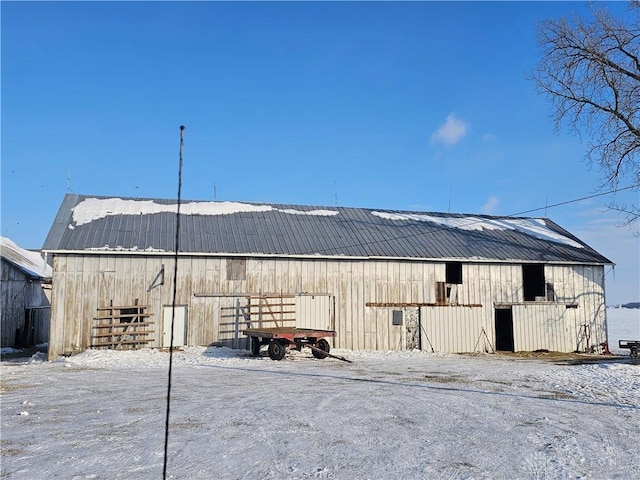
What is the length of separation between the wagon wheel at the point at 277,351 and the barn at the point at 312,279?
4.02 meters

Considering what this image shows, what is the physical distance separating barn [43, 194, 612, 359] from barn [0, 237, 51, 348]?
5.97 m

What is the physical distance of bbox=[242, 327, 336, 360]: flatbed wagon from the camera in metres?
20.7

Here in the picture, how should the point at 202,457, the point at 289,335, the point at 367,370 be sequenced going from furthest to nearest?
the point at 289,335 < the point at 367,370 < the point at 202,457

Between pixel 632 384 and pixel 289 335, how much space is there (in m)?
11.2

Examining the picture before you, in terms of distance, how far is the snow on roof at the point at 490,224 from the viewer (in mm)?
31859

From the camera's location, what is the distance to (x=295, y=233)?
2770 cm

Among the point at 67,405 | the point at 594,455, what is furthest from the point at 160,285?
the point at 594,455

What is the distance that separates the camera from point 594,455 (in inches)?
318

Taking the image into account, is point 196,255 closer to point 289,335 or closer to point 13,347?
point 289,335

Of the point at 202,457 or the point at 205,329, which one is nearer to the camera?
the point at 202,457

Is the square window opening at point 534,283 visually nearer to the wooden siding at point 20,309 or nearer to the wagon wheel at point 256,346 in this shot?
the wagon wheel at point 256,346

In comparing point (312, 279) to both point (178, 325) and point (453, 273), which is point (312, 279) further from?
point (453, 273)

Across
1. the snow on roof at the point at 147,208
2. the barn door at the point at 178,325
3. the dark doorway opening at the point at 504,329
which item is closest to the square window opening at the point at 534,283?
the dark doorway opening at the point at 504,329

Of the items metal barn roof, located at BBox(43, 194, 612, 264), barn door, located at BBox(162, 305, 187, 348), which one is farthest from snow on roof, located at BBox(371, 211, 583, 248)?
barn door, located at BBox(162, 305, 187, 348)
